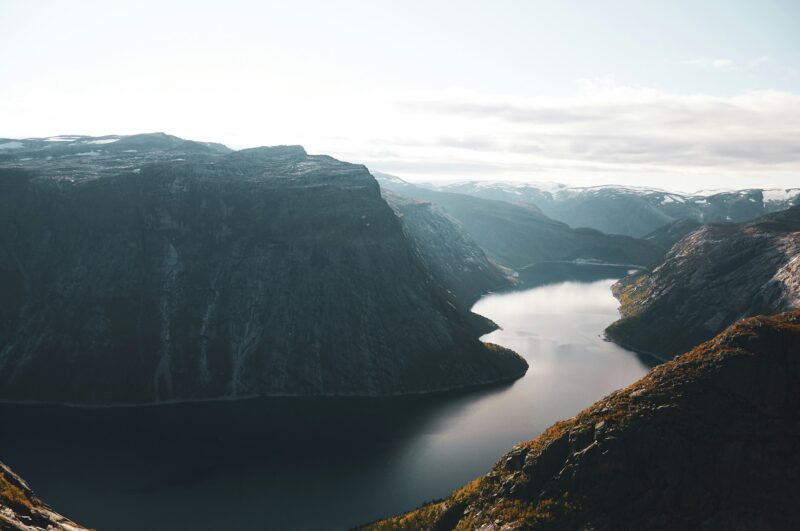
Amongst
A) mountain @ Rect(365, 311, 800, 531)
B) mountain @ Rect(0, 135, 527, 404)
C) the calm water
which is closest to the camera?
mountain @ Rect(365, 311, 800, 531)

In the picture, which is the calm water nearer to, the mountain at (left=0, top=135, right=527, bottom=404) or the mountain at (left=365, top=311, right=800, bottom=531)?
the mountain at (left=0, top=135, right=527, bottom=404)

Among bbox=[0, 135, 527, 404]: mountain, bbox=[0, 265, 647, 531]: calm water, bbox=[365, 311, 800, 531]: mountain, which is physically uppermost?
bbox=[365, 311, 800, 531]: mountain

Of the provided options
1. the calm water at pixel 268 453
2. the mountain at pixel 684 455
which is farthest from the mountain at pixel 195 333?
the mountain at pixel 684 455

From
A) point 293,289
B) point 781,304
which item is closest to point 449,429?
point 293,289

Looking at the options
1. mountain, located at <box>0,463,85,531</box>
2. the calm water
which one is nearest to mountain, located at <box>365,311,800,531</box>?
the calm water

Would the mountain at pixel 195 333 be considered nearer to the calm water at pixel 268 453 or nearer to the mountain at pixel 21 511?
the calm water at pixel 268 453

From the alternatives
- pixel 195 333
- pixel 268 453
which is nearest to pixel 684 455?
pixel 268 453

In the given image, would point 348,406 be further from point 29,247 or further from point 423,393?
point 29,247
